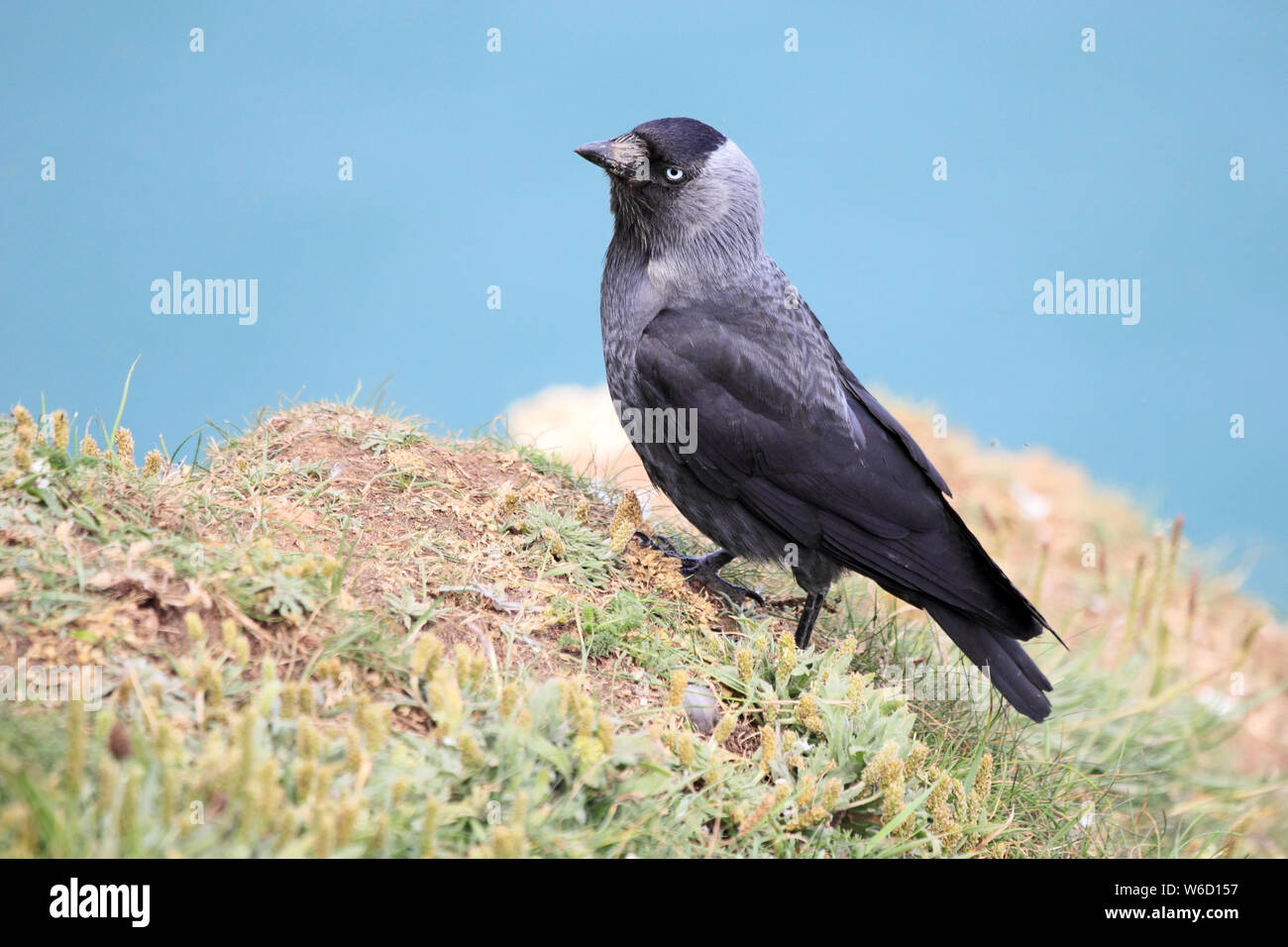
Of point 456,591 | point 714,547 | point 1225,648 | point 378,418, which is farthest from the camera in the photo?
point 1225,648

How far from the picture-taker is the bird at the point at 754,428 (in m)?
3.72

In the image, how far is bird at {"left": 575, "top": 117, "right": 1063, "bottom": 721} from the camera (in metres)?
3.72

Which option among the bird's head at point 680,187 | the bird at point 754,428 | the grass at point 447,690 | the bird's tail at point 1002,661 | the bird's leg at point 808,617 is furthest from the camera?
the bird's head at point 680,187

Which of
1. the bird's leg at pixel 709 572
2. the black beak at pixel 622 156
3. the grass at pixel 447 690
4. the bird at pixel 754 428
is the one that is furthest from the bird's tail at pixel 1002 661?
the black beak at pixel 622 156

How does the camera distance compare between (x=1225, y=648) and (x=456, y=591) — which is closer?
(x=456, y=591)

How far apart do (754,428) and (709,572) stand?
2.22 feet

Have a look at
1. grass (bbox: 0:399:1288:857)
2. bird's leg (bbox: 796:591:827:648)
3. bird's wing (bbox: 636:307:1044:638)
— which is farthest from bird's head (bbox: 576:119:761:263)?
bird's leg (bbox: 796:591:827:648)

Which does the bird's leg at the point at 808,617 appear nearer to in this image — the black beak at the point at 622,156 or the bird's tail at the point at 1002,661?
the bird's tail at the point at 1002,661

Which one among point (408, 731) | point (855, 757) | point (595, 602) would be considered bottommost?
point (855, 757)
